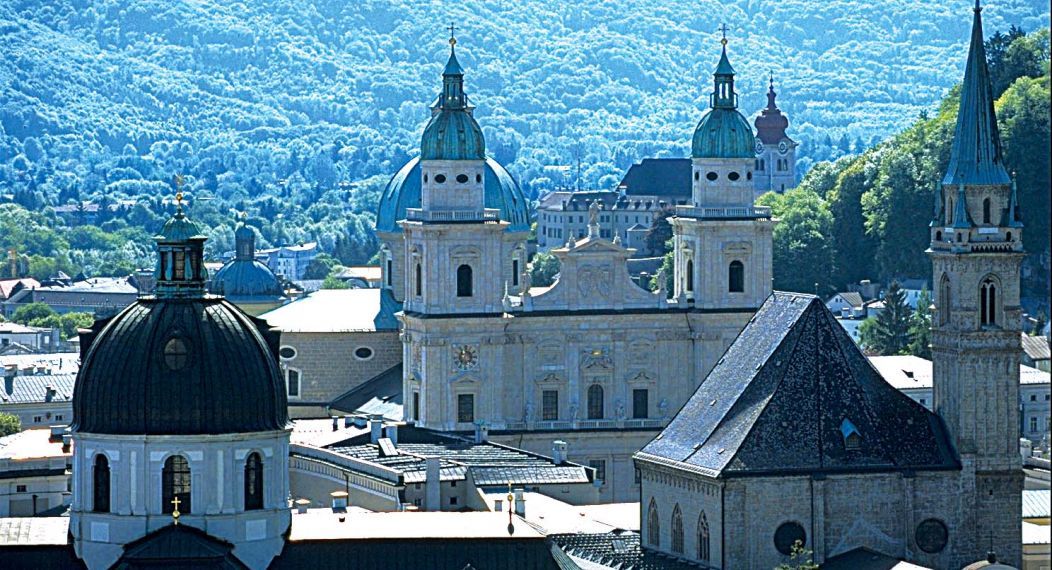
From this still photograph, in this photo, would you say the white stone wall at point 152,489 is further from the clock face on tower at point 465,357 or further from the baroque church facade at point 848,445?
the clock face on tower at point 465,357

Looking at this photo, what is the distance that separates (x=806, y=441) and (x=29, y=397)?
81.7 metres

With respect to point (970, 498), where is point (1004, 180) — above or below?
above

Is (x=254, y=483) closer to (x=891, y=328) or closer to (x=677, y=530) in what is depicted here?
(x=677, y=530)

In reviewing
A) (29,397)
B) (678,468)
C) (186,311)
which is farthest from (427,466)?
(29,397)

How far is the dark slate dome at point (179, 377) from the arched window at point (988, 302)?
24.4m

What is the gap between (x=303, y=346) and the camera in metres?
147

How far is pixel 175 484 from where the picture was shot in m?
82.7

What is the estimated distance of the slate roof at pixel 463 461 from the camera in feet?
379

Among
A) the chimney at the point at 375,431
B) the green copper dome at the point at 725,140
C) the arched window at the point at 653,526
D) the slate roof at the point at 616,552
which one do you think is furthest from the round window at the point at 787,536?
the green copper dome at the point at 725,140

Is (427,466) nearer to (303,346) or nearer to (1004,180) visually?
(1004,180)

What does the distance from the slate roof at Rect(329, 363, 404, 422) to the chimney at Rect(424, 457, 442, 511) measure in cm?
2187

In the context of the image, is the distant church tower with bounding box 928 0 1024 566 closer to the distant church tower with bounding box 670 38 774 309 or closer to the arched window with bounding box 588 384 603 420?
the distant church tower with bounding box 670 38 774 309

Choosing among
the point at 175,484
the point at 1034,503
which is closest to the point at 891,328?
the point at 1034,503

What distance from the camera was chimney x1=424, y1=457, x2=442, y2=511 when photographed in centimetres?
11275
